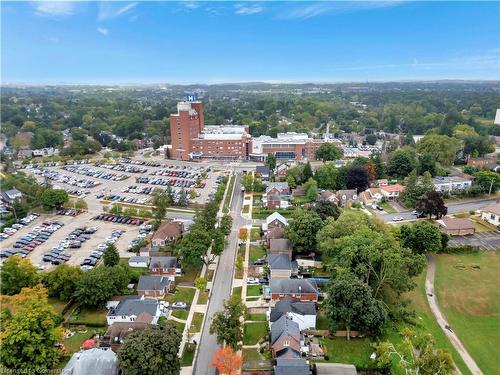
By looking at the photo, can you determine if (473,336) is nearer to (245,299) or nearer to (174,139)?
(245,299)

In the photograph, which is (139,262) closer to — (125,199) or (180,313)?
(180,313)

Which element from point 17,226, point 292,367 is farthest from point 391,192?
point 17,226

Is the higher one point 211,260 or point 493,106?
point 493,106

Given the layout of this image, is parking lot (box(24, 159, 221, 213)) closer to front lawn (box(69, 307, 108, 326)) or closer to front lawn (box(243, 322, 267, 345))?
front lawn (box(69, 307, 108, 326))

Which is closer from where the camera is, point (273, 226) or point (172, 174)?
point (273, 226)

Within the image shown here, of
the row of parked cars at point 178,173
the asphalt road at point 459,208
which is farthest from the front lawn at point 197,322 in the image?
the row of parked cars at point 178,173

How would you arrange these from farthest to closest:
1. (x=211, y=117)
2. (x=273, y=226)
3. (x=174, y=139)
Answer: (x=211, y=117) < (x=174, y=139) < (x=273, y=226)

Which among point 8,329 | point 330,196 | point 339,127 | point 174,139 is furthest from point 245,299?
point 339,127
